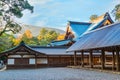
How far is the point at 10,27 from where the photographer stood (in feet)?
73.4

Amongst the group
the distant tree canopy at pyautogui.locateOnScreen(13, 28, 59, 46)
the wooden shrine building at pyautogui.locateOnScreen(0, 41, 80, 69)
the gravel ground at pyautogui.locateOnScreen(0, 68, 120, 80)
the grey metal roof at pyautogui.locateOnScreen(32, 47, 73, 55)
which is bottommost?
the gravel ground at pyautogui.locateOnScreen(0, 68, 120, 80)

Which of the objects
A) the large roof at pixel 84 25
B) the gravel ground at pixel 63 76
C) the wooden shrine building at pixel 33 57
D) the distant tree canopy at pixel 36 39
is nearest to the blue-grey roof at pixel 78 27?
the large roof at pixel 84 25

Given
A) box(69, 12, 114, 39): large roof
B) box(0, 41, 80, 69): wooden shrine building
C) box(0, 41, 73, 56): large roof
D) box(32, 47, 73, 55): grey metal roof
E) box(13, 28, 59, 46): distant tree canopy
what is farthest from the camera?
box(13, 28, 59, 46): distant tree canopy

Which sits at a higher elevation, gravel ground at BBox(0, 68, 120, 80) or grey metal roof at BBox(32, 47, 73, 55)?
grey metal roof at BBox(32, 47, 73, 55)

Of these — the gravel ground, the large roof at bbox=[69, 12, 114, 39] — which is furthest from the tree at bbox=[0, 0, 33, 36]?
the large roof at bbox=[69, 12, 114, 39]

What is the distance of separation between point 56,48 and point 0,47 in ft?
30.4

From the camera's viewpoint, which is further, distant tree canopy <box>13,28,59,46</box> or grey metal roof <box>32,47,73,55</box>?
distant tree canopy <box>13,28,59,46</box>

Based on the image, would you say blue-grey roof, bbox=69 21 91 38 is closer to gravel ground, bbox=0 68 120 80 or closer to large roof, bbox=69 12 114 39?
large roof, bbox=69 12 114 39

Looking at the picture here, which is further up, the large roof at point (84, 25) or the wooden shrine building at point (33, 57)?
the large roof at point (84, 25)

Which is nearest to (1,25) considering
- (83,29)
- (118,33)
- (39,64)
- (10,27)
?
(10,27)

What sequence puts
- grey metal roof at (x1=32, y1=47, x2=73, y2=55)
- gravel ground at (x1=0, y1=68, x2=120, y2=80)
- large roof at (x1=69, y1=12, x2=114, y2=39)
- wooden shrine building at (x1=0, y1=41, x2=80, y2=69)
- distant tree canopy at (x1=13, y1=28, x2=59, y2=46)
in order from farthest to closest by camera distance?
distant tree canopy at (x1=13, y1=28, x2=59, y2=46) < large roof at (x1=69, y1=12, x2=114, y2=39) < grey metal roof at (x1=32, y1=47, x2=73, y2=55) < wooden shrine building at (x1=0, y1=41, x2=80, y2=69) < gravel ground at (x1=0, y1=68, x2=120, y2=80)

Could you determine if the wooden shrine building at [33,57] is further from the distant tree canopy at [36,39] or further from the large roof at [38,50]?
the distant tree canopy at [36,39]

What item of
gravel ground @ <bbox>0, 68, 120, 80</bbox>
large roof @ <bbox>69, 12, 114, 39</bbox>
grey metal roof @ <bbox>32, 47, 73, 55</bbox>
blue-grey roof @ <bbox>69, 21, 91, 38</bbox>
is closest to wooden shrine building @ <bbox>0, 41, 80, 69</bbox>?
grey metal roof @ <bbox>32, 47, 73, 55</bbox>

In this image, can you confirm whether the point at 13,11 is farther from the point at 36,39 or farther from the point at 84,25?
the point at 36,39
